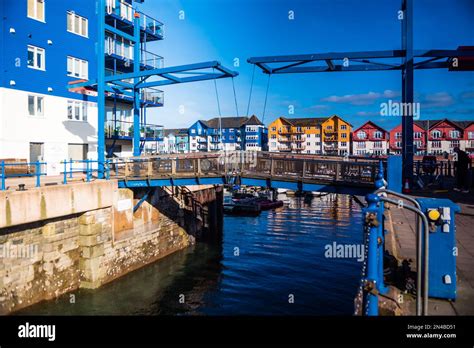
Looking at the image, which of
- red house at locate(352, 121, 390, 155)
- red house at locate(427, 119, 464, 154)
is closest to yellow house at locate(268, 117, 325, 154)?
red house at locate(352, 121, 390, 155)

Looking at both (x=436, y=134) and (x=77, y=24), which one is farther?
(x=436, y=134)

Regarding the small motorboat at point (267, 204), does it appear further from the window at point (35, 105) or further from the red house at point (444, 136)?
the red house at point (444, 136)

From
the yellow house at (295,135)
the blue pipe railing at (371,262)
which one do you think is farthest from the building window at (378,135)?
the blue pipe railing at (371,262)

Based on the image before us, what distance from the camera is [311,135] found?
94125mm

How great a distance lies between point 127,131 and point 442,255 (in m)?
25.0

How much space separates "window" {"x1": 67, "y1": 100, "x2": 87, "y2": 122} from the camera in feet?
76.7

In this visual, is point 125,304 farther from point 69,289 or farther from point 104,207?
point 104,207

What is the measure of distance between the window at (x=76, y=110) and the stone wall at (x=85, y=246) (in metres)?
8.20

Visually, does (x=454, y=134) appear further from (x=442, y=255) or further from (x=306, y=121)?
(x=442, y=255)

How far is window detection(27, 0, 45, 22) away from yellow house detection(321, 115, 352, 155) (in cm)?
7664

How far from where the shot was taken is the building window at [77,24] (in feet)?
75.9

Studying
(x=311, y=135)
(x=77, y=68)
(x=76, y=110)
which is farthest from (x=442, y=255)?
(x=311, y=135)

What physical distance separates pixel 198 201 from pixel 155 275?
8112 millimetres

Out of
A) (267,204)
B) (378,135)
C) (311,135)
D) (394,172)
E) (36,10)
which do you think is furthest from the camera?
(311,135)
